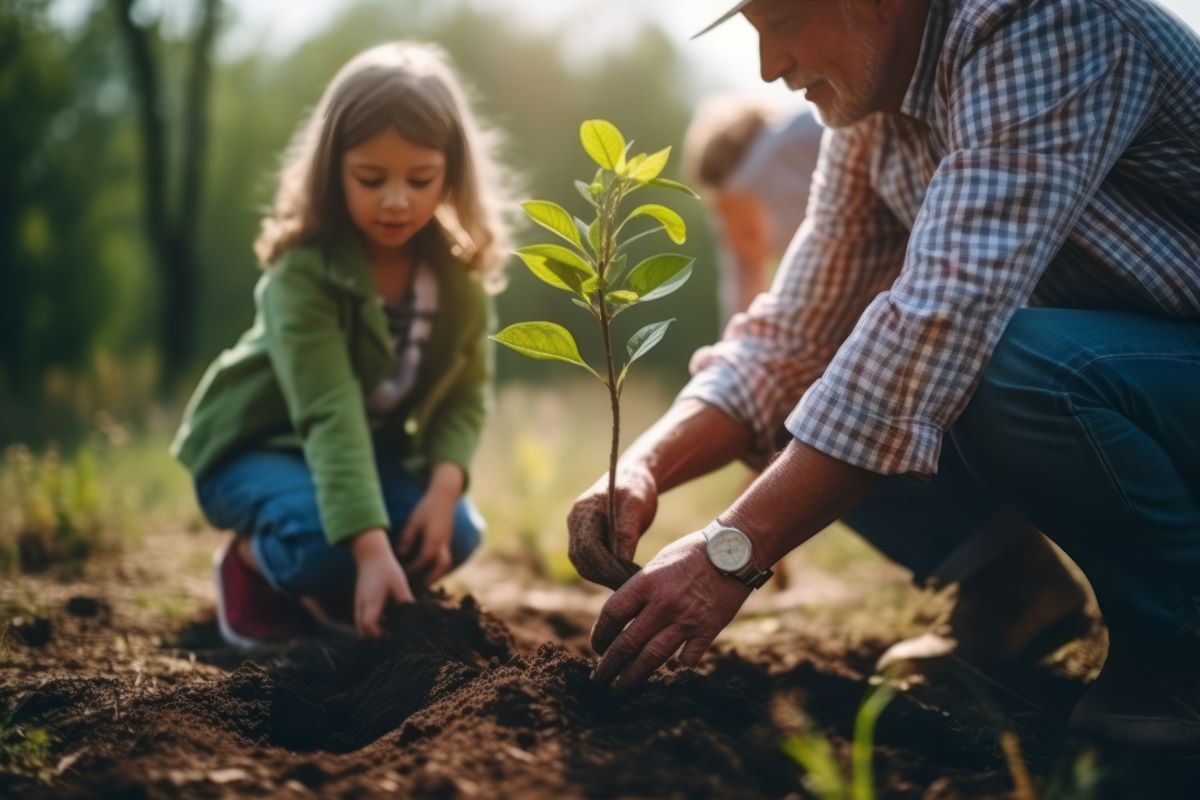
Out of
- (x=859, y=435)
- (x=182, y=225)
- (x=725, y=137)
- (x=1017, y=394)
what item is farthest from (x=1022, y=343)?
(x=182, y=225)

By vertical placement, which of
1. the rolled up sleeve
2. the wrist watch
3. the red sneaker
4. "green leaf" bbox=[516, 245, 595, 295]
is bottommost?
the red sneaker

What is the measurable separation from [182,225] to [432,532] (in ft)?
28.0

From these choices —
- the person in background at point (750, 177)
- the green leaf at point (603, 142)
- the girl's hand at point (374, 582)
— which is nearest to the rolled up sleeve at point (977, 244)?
the green leaf at point (603, 142)

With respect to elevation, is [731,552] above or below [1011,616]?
above

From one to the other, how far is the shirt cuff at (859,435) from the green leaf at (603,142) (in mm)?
489

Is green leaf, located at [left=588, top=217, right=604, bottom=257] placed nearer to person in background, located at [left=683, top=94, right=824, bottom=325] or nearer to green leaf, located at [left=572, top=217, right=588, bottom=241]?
green leaf, located at [left=572, top=217, right=588, bottom=241]

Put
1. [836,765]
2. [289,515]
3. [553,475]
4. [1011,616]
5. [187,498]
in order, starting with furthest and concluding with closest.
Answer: [553,475] → [187,498] → [289,515] → [1011,616] → [836,765]

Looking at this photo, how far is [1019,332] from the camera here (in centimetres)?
183

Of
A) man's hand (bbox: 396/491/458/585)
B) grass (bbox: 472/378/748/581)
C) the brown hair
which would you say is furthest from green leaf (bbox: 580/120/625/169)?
the brown hair

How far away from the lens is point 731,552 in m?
1.64

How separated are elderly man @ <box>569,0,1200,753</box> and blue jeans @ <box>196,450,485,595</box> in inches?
39.4

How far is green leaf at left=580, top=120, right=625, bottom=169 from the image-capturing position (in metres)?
1.71

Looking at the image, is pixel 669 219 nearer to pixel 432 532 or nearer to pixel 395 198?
pixel 395 198

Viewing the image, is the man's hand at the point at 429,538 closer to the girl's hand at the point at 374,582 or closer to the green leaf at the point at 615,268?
the girl's hand at the point at 374,582
